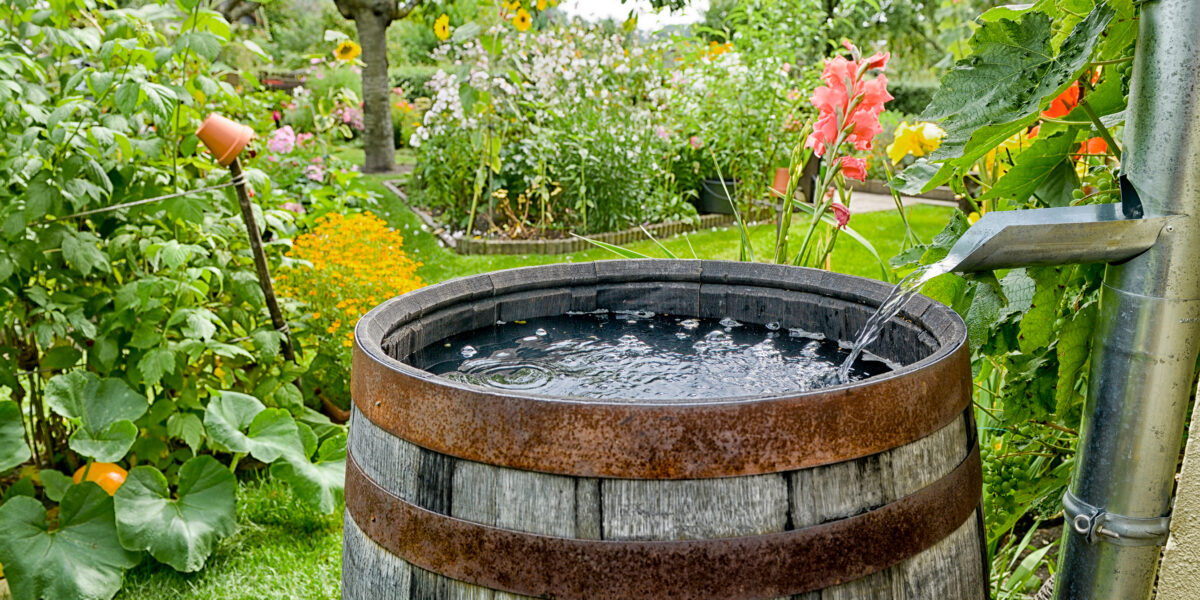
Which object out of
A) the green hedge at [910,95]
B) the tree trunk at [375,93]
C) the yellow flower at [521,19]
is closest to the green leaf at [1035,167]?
the yellow flower at [521,19]

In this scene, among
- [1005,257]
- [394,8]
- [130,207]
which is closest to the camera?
[1005,257]

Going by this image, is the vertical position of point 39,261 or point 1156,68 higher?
point 1156,68

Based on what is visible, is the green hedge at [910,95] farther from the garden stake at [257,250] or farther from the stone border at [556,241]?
the garden stake at [257,250]

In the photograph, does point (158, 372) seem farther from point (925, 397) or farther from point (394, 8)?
point (394, 8)

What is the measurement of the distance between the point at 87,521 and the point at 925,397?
6.82 ft

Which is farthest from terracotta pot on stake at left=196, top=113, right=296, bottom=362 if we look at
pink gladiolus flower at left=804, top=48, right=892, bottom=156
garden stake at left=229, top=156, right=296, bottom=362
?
pink gladiolus flower at left=804, top=48, right=892, bottom=156

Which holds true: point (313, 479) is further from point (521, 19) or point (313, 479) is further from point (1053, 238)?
point (521, 19)

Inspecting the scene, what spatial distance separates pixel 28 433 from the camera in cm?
284

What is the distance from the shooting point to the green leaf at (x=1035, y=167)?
1267 mm

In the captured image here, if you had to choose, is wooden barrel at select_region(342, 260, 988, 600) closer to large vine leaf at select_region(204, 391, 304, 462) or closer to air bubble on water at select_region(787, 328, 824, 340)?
air bubble on water at select_region(787, 328, 824, 340)

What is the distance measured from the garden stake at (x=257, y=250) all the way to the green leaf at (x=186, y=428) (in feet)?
1.18

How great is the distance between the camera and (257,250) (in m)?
2.66

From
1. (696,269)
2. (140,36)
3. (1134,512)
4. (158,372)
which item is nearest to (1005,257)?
(1134,512)

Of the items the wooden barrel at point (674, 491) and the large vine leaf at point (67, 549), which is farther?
the large vine leaf at point (67, 549)
